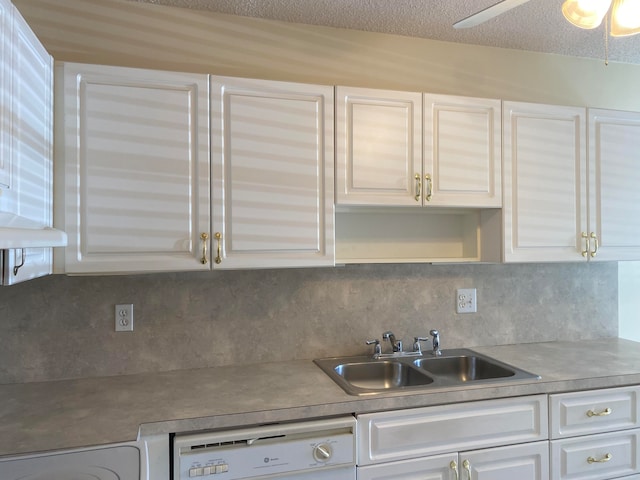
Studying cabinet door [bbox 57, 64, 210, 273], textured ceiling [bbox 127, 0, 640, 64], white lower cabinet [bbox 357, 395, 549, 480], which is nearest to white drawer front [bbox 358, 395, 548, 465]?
white lower cabinet [bbox 357, 395, 549, 480]

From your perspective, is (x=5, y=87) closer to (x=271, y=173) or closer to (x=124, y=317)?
(x=271, y=173)

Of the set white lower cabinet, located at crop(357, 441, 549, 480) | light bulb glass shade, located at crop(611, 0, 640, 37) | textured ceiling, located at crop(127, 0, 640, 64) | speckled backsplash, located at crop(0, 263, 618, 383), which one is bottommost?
white lower cabinet, located at crop(357, 441, 549, 480)

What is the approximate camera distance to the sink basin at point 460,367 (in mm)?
2229

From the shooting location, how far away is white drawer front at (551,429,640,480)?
191cm

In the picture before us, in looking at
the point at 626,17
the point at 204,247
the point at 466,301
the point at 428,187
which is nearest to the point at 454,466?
the point at 466,301

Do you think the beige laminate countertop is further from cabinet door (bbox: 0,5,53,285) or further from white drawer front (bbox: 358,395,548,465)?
cabinet door (bbox: 0,5,53,285)

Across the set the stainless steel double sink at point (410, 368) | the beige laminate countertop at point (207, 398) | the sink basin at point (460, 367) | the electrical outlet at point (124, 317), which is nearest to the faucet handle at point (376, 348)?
the stainless steel double sink at point (410, 368)

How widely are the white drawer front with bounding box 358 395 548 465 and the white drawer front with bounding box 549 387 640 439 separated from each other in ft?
0.20

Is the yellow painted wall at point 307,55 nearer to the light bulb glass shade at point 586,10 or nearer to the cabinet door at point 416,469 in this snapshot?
the light bulb glass shade at point 586,10

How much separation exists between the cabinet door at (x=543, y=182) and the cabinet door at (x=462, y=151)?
69 millimetres

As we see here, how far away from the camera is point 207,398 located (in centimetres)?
170

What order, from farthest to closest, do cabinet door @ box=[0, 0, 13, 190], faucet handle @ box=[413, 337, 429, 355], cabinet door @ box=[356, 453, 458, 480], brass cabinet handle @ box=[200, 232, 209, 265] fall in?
faucet handle @ box=[413, 337, 429, 355] < brass cabinet handle @ box=[200, 232, 209, 265] < cabinet door @ box=[356, 453, 458, 480] < cabinet door @ box=[0, 0, 13, 190]

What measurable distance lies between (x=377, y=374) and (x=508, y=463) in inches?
25.7

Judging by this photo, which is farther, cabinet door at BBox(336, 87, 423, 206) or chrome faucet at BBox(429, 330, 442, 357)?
chrome faucet at BBox(429, 330, 442, 357)
